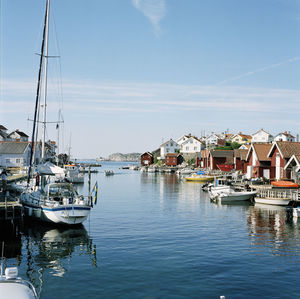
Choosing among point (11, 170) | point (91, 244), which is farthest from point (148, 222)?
point (11, 170)

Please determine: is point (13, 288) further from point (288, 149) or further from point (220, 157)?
point (220, 157)

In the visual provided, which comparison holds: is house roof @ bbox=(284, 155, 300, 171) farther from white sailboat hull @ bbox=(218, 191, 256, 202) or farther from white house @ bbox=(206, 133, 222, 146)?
white house @ bbox=(206, 133, 222, 146)

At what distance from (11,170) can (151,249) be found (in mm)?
57204

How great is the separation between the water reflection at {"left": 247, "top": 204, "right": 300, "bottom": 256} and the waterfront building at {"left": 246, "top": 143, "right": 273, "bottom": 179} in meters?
20.7

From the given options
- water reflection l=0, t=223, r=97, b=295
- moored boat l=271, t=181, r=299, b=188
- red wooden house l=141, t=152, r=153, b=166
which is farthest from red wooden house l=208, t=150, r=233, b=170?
water reflection l=0, t=223, r=97, b=295

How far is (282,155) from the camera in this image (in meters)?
54.8

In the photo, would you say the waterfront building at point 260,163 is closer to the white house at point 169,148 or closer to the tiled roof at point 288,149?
the tiled roof at point 288,149

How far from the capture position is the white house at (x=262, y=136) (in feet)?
521

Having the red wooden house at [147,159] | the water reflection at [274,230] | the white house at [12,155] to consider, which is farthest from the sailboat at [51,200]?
the red wooden house at [147,159]

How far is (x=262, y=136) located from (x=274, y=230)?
13779 centimetres

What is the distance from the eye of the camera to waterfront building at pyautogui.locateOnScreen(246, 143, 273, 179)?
61500 millimetres

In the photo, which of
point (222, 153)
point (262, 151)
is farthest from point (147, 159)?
point (262, 151)

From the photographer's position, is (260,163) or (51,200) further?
(260,163)

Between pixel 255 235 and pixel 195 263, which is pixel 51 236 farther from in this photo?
pixel 255 235
